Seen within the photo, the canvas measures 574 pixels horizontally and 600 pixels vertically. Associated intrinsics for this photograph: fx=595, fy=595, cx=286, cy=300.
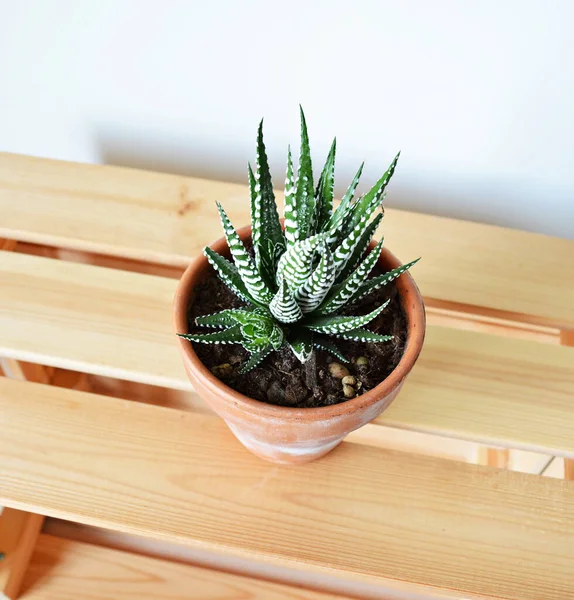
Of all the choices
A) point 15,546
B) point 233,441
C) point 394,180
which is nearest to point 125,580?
point 15,546

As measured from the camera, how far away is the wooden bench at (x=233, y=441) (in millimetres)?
607

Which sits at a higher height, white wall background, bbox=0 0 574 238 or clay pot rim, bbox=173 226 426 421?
white wall background, bbox=0 0 574 238

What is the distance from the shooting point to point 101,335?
0.72 m

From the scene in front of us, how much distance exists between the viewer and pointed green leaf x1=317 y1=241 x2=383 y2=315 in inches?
20.5

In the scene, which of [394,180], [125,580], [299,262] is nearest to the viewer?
[299,262]

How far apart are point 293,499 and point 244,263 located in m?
0.27

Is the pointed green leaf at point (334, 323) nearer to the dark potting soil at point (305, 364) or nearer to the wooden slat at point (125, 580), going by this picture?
the dark potting soil at point (305, 364)

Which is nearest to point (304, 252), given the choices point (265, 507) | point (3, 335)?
point (265, 507)

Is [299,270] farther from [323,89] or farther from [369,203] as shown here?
[323,89]

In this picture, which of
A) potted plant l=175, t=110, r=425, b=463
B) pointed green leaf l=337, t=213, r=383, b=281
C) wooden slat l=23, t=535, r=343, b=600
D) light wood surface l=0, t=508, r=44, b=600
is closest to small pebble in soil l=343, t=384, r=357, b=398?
potted plant l=175, t=110, r=425, b=463

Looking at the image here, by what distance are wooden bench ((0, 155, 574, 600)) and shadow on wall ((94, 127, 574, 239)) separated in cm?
12

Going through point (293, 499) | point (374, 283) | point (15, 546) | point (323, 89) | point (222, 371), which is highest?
point (323, 89)

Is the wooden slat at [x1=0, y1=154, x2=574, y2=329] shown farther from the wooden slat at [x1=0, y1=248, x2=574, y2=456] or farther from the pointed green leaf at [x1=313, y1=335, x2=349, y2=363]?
the pointed green leaf at [x1=313, y1=335, x2=349, y2=363]

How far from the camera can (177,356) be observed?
71 centimetres
